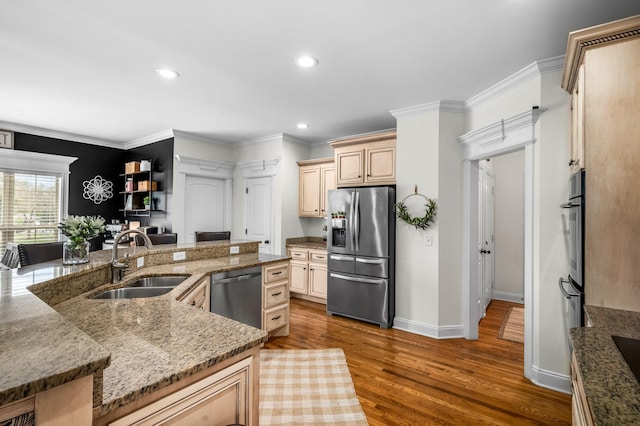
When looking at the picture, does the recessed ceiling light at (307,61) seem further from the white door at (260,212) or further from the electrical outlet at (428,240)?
the white door at (260,212)

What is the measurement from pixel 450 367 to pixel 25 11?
13.6 feet

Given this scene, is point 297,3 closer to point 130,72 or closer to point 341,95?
point 341,95

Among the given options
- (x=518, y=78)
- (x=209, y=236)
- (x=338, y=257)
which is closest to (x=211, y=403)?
(x=338, y=257)

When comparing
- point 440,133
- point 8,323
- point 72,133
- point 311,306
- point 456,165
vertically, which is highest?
point 72,133

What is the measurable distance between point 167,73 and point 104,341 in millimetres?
2511

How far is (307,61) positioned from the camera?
2.62m

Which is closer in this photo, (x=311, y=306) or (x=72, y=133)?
(x=311, y=306)

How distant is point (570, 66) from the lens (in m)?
2.08

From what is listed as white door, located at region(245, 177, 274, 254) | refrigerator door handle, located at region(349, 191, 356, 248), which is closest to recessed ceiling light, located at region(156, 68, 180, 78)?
refrigerator door handle, located at region(349, 191, 356, 248)

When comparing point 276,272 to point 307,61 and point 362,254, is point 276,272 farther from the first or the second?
point 307,61

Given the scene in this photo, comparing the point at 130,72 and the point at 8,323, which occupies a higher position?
the point at 130,72

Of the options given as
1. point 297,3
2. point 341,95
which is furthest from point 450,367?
point 297,3

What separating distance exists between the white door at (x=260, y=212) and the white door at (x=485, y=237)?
3097 mm

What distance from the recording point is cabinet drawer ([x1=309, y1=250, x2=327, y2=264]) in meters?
4.64
